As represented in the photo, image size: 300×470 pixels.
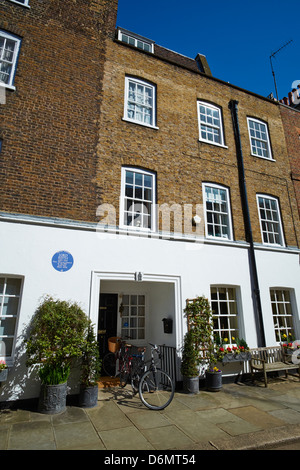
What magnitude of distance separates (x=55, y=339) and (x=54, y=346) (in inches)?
7.8

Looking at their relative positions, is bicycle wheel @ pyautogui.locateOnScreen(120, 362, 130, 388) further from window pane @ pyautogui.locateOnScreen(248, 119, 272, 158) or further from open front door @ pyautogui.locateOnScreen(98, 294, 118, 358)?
window pane @ pyautogui.locateOnScreen(248, 119, 272, 158)

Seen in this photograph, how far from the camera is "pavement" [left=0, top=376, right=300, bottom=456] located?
4.28 m

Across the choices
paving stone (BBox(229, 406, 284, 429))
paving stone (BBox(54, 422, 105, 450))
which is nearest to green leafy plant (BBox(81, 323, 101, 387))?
paving stone (BBox(54, 422, 105, 450))

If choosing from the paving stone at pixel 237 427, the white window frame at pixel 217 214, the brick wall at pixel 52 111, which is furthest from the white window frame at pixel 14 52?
the paving stone at pixel 237 427

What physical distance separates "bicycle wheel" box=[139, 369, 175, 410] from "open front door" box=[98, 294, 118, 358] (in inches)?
78.8

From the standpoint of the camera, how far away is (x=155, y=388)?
22.9 ft

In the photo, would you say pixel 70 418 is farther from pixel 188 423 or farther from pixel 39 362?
pixel 188 423

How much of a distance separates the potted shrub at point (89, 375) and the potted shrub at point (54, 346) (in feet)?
0.59

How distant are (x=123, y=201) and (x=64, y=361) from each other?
4691 millimetres

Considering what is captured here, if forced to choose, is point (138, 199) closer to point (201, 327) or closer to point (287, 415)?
point (201, 327)

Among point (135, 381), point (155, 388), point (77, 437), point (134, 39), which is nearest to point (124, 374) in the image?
point (135, 381)

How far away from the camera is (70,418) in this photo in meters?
5.28

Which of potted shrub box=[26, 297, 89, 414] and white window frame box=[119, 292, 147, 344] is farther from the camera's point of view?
white window frame box=[119, 292, 147, 344]

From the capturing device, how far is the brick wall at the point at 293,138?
40.5 ft
